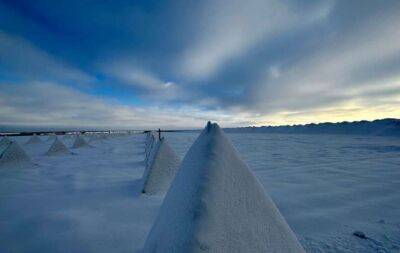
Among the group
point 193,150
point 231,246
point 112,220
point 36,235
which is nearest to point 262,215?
point 231,246

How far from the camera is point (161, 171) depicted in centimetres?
650

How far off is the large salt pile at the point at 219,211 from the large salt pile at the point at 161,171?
4.05 m

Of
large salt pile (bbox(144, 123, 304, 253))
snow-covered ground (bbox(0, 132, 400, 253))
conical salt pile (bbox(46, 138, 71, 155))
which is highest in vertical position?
large salt pile (bbox(144, 123, 304, 253))

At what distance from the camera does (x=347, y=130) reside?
64.9m

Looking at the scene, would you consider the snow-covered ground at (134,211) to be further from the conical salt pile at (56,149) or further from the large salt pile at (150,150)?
the conical salt pile at (56,149)

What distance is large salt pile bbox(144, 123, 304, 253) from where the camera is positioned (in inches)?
63.5

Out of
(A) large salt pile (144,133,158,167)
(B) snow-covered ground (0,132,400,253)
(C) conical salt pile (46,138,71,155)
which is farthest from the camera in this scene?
(C) conical salt pile (46,138,71,155)

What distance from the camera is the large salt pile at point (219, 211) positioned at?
1.61 meters

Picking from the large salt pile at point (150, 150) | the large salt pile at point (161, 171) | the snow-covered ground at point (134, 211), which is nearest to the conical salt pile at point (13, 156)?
the snow-covered ground at point (134, 211)

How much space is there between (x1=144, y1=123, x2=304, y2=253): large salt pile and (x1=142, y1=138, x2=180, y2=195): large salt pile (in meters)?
4.05

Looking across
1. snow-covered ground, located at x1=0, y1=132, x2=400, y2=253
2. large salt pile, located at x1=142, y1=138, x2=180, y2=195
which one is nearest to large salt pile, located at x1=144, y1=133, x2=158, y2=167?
large salt pile, located at x1=142, y1=138, x2=180, y2=195

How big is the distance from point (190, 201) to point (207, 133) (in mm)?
873

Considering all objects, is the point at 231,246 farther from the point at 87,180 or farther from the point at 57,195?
the point at 87,180

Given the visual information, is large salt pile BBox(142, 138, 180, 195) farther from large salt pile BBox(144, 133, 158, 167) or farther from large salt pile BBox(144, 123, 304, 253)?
large salt pile BBox(144, 123, 304, 253)
